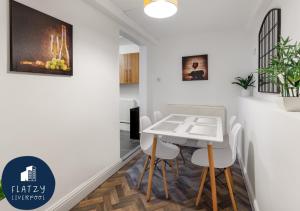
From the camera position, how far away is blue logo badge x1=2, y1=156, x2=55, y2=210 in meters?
1.42

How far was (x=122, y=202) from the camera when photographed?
2.06m

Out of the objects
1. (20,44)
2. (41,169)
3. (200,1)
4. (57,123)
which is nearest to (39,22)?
(20,44)

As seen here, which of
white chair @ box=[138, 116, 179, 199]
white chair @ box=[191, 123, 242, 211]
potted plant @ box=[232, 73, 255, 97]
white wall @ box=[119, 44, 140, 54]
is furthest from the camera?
white wall @ box=[119, 44, 140, 54]

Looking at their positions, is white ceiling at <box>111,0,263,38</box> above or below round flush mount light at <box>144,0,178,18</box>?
above

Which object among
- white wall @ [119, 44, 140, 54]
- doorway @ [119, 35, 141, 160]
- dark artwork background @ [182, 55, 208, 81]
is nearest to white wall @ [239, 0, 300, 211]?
dark artwork background @ [182, 55, 208, 81]

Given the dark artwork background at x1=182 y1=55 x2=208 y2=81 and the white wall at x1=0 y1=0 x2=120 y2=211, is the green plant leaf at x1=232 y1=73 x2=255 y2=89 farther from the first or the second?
the white wall at x1=0 y1=0 x2=120 y2=211

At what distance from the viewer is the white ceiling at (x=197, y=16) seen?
101 inches

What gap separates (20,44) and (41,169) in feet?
3.64

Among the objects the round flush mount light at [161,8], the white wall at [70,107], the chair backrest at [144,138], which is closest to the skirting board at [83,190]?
the white wall at [70,107]

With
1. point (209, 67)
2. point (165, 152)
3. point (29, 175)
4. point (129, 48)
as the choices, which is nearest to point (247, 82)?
point (209, 67)

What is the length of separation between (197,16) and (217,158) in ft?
7.84

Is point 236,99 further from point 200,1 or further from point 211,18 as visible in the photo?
point 200,1

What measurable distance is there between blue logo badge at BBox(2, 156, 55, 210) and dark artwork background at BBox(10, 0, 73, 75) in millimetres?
810

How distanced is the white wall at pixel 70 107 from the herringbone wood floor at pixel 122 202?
0.25 meters
